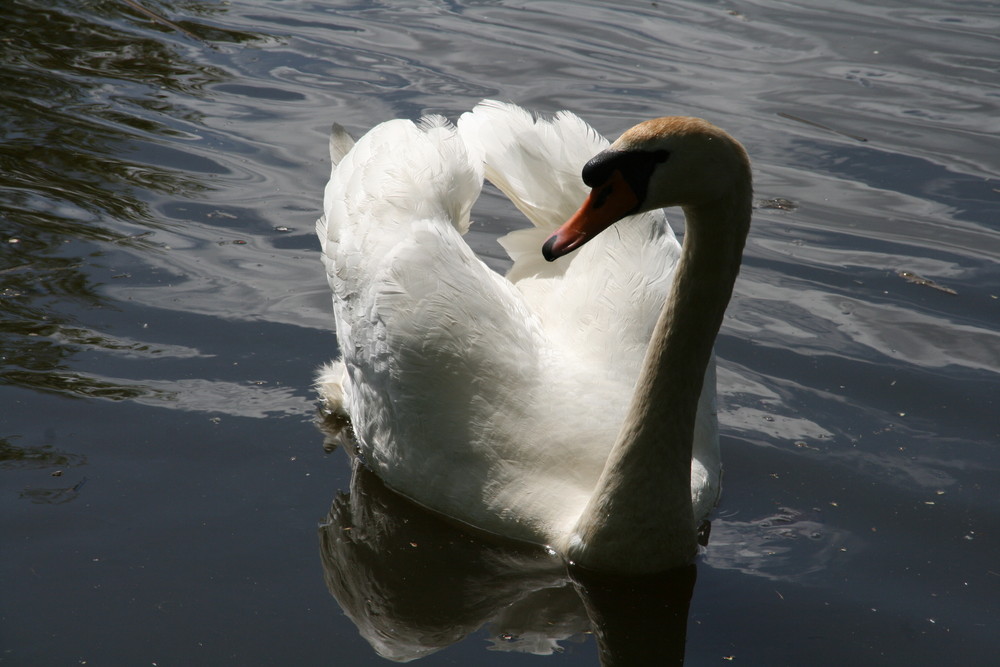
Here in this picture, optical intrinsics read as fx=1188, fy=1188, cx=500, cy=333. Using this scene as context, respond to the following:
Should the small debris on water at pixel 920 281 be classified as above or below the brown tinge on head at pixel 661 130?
below

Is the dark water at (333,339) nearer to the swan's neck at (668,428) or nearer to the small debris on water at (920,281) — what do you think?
the small debris on water at (920,281)

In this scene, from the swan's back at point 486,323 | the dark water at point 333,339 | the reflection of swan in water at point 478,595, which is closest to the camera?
the reflection of swan in water at point 478,595

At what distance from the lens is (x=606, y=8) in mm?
12562

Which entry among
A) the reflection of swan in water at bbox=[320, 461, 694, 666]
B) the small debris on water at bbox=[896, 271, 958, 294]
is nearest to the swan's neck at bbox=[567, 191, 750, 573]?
the reflection of swan in water at bbox=[320, 461, 694, 666]

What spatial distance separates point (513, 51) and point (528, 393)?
700 cm

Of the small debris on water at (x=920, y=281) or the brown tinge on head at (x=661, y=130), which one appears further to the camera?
the small debris on water at (x=920, y=281)

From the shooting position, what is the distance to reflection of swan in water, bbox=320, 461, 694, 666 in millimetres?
4355

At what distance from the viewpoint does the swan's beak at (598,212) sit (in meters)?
4.07

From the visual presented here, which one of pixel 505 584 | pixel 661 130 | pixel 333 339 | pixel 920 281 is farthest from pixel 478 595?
pixel 920 281

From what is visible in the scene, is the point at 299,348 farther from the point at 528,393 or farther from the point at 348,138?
the point at 528,393

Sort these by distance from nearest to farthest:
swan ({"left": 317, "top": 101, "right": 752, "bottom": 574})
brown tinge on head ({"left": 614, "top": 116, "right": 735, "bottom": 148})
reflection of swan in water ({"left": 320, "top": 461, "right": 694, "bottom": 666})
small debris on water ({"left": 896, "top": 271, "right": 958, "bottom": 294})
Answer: brown tinge on head ({"left": 614, "top": 116, "right": 735, "bottom": 148}) < swan ({"left": 317, "top": 101, "right": 752, "bottom": 574}) < reflection of swan in water ({"left": 320, "top": 461, "right": 694, "bottom": 666}) < small debris on water ({"left": 896, "top": 271, "right": 958, "bottom": 294})

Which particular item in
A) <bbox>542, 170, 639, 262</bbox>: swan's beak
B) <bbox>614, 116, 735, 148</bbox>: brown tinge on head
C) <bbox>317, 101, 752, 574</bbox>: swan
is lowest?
<bbox>317, 101, 752, 574</bbox>: swan

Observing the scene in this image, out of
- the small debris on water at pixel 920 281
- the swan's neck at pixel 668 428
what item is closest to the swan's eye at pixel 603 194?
the swan's neck at pixel 668 428

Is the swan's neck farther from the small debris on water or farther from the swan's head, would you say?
the small debris on water
